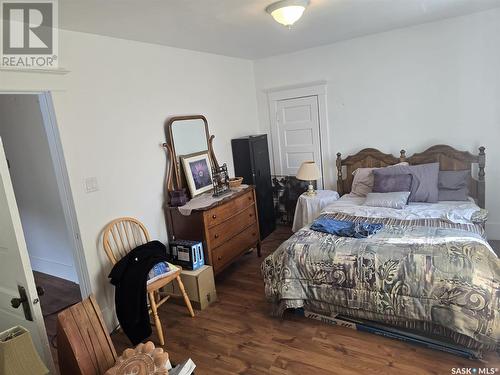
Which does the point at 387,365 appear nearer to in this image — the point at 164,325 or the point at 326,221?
the point at 326,221

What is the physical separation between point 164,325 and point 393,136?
3.40 meters

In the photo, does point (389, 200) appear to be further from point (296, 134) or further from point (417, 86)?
point (296, 134)

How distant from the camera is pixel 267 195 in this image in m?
4.67

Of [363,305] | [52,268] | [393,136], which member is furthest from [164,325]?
[393,136]

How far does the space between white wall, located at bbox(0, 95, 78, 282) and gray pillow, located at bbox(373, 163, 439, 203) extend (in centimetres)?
371

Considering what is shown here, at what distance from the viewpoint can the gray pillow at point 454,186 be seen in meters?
3.52

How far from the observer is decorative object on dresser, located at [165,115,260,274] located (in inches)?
124

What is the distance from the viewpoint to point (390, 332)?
93.4 inches

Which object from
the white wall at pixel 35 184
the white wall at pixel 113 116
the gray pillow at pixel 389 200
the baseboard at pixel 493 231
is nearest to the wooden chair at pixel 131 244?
Result: the white wall at pixel 113 116

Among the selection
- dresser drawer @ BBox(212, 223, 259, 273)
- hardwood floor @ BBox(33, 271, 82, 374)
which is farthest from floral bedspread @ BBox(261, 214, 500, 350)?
hardwood floor @ BBox(33, 271, 82, 374)

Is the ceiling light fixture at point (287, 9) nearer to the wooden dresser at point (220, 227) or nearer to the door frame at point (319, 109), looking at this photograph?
the wooden dresser at point (220, 227)

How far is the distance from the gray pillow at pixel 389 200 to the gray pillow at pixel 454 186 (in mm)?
427

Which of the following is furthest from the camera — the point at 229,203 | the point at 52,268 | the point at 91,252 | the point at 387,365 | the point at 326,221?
the point at 52,268

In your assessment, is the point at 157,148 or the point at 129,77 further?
the point at 157,148
